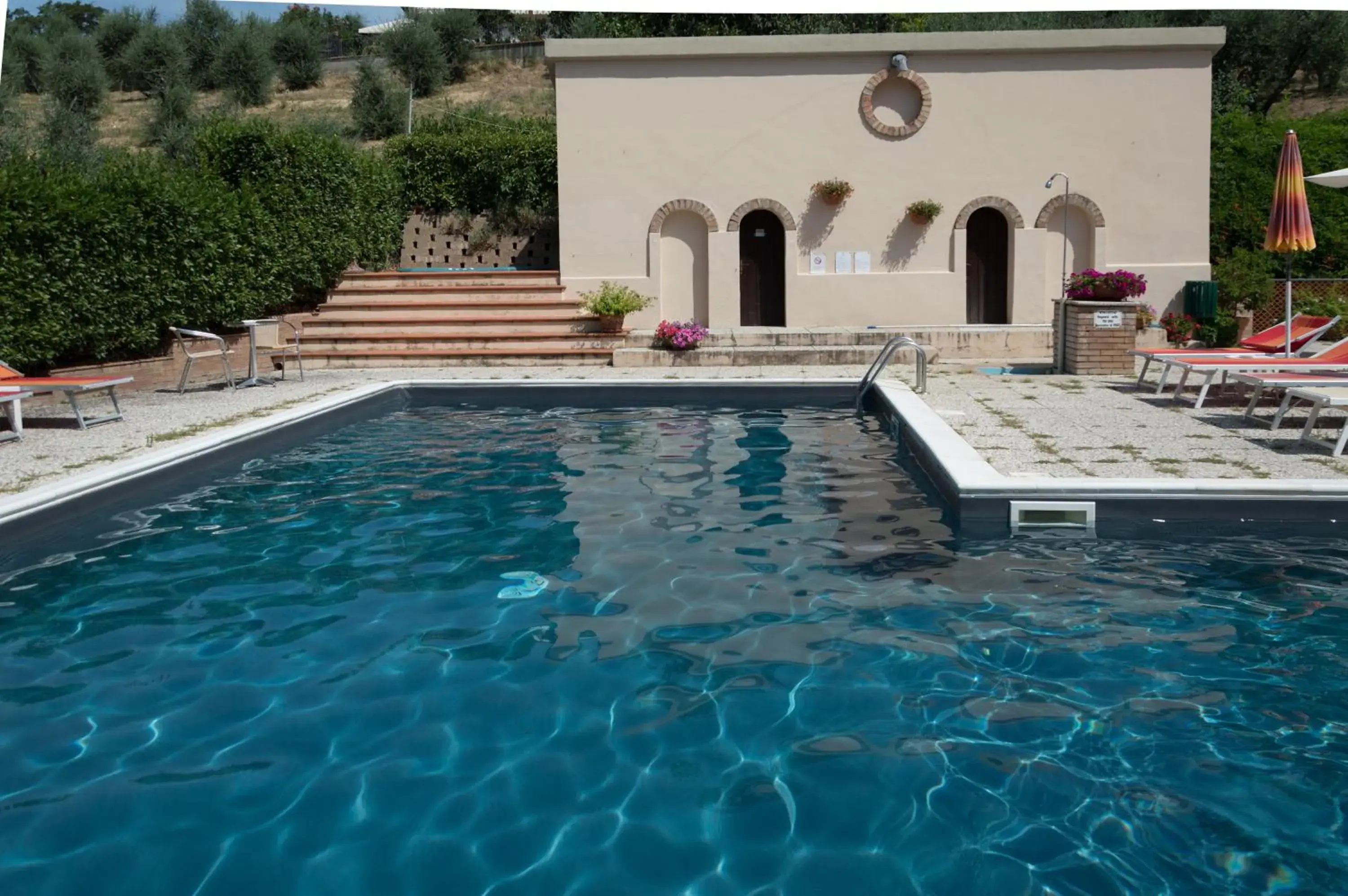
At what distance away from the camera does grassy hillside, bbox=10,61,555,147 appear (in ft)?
117

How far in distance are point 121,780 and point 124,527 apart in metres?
3.84

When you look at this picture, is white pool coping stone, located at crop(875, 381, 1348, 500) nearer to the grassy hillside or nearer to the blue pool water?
the blue pool water

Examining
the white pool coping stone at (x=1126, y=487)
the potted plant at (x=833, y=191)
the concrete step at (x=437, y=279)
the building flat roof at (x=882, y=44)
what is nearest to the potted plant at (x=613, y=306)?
the concrete step at (x=437, y=279)

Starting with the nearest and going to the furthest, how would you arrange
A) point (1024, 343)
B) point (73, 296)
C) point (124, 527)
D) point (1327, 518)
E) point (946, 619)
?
point (946, 619) < point (1327, 518) < point (124, 527) < point (73, 296) < point (1024, 343)

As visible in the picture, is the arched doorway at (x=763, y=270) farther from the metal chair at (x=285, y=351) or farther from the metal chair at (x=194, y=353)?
the metal chair at (x=194, y=353)

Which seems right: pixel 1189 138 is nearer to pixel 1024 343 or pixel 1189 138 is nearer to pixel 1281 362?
pixel 1024 343

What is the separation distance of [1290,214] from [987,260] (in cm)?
771

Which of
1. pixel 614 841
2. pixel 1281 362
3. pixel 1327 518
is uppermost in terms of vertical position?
pixel 1281 362

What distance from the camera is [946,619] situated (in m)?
5.55

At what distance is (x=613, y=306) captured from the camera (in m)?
17.8

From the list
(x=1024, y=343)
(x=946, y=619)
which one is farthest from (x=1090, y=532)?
(x=1024, y=343)

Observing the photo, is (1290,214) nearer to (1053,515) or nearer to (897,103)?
(1053,515)

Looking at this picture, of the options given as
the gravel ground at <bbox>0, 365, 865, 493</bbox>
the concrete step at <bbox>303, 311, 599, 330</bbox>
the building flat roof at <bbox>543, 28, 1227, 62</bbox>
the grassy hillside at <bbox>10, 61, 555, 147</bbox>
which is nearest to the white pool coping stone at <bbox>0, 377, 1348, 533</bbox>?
the gravel ground at <bbox>0, 365, 865, 493</bbox>

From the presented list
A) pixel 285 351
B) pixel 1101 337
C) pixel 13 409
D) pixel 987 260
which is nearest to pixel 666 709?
pixel 13 409
